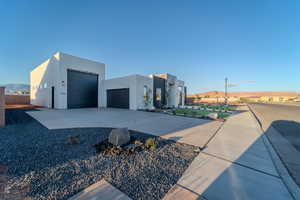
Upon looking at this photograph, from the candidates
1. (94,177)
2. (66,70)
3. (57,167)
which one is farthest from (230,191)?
(66,70)

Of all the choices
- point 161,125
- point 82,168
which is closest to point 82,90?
point 161,125

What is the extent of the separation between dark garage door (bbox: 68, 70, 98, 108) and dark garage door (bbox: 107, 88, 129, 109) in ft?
5.76

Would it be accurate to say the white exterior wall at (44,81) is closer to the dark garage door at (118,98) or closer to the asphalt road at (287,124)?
the dark garage door at (118,98)

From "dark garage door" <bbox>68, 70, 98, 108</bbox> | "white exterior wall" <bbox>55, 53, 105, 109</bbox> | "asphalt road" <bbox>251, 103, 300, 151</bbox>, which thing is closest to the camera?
"asphalt road" <bbox>251, 103, 300, 151</bbox>

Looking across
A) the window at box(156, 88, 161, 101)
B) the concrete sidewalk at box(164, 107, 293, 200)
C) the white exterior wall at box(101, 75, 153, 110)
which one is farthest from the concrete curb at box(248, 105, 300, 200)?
the window at box(156, 88, 161, 101)

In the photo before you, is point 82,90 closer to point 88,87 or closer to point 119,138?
point 88,87

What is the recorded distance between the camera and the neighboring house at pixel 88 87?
10547 millimetres

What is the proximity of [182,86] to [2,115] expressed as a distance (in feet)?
Result: 57.5

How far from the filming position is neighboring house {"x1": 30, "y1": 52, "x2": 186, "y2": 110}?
1055 cm

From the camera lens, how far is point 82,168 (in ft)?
6.38

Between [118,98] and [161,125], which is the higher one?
[118,98]

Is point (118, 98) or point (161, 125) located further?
point (118, 98)

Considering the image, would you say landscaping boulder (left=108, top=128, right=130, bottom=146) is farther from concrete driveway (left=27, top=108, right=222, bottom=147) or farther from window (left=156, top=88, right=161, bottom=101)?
window (left=156, top=88, right=161, bottom=101)

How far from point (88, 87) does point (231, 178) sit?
13.7 metres
